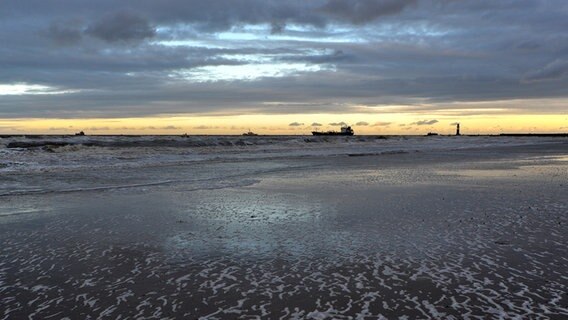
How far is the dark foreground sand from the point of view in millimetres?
6012

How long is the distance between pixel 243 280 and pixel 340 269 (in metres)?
1.56

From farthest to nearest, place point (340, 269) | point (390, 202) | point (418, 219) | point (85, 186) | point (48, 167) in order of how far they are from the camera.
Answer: point (48, 167)
point (85, 186)
point (390, 202)
point (418, 219)
point (340, 269)

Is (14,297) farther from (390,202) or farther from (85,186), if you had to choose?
(85,186)

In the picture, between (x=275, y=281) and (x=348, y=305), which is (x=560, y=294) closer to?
(x=348, y=305)

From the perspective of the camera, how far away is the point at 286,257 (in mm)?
8281

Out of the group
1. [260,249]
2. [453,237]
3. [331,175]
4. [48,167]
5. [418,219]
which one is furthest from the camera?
[48,167]

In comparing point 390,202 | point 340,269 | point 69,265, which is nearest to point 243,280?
point 340,269

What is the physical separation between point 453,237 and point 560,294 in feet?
11.1

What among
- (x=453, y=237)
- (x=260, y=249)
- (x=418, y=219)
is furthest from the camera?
(x=418, y=219)

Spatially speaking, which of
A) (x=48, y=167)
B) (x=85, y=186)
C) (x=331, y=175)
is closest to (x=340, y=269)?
(x=85, y=186)

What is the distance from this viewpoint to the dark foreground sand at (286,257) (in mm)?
6012

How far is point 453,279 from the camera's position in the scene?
6.96 metres

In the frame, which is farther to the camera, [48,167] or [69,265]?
[48,167]

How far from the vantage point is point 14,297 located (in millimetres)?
6355
